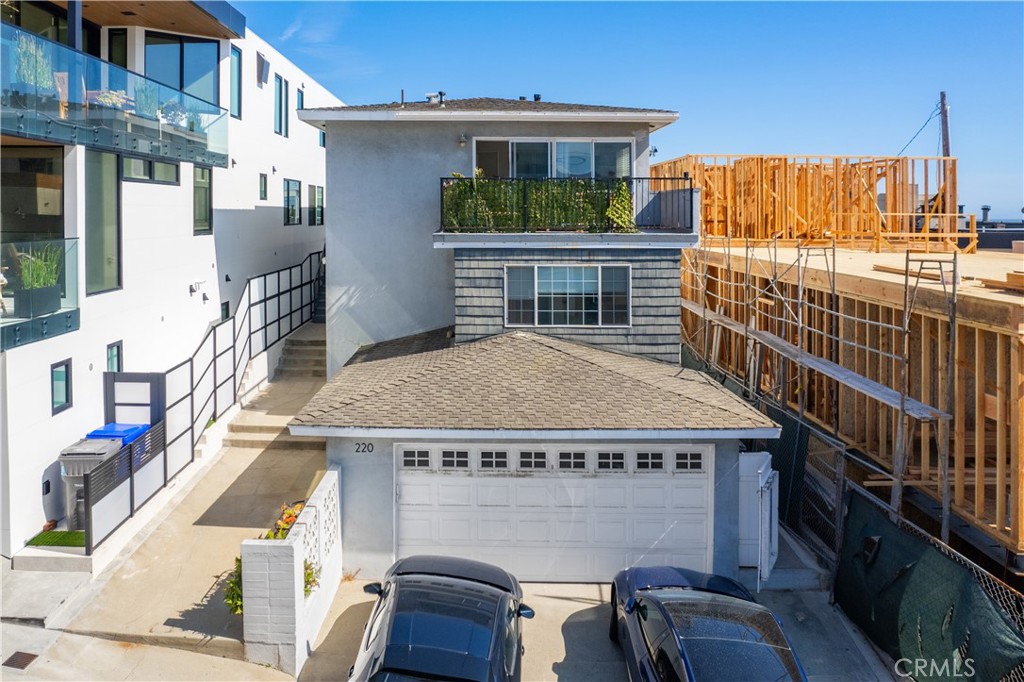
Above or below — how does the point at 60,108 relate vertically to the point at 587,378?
above

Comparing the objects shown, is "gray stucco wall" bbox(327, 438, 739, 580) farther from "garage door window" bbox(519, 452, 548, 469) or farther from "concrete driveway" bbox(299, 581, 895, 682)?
"concrete driveway" bbox(299, 581, 895, 682)

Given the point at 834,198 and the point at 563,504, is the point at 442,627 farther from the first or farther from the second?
the point at 834,198

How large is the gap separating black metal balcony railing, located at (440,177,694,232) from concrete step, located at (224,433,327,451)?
491 centimetres

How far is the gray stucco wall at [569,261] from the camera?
14.5m

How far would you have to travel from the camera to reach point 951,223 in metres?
22.2

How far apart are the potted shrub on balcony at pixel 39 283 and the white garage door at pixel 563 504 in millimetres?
5086

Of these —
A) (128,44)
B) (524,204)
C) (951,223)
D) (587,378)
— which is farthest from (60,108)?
(951,223)

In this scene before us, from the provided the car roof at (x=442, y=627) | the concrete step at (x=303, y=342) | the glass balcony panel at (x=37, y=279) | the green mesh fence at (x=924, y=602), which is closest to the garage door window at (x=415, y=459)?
the car roof at (x=442, y=627)

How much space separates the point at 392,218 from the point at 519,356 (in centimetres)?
459

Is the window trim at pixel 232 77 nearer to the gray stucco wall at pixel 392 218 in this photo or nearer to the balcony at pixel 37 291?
the gray stucco wall at pixel 392 218

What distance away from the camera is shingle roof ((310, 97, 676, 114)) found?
15.9 m

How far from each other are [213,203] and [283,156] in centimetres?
603

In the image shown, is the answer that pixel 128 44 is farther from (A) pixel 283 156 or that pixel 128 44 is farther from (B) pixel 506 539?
(B) pixel 506 539

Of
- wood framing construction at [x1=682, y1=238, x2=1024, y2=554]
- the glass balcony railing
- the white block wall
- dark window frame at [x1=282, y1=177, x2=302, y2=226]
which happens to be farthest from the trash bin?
dark window frame at [x1=282, y1=177, x2=302, y2=226]
